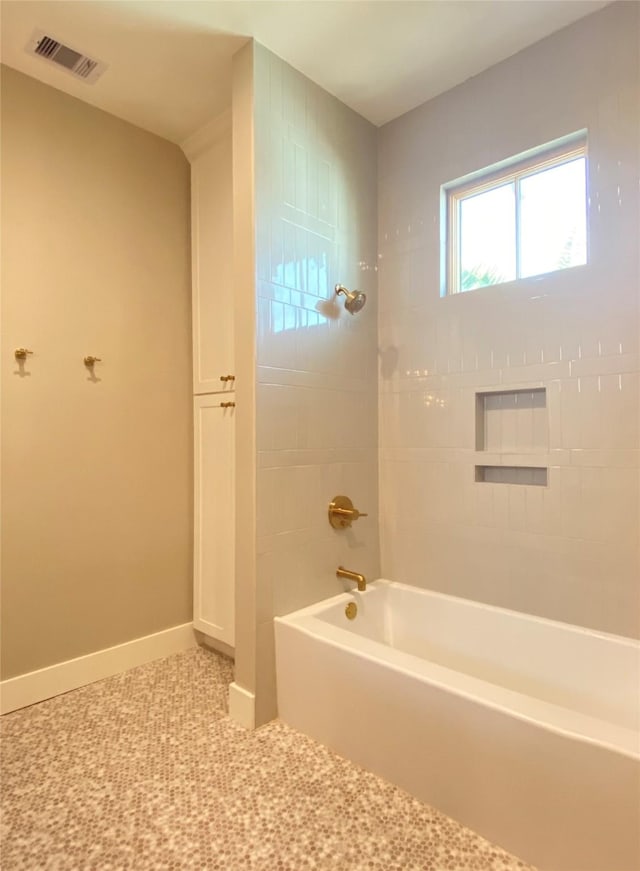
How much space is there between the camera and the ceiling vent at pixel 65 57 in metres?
1.82

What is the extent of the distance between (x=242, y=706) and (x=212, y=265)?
1.96m

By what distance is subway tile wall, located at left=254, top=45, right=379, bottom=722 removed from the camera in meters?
1.85

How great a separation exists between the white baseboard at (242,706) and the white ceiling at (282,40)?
2.46 m

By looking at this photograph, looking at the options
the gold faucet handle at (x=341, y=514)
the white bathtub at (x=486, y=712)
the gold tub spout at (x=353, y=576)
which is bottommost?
the white bathtub at (x=486, y=712)

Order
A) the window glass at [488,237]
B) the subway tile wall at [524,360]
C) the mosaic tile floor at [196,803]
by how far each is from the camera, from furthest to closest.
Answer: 1. the window glass at [488,237]
2. the subway tile wall at [524,360]
3. the mosaic tile floor at [196,803]

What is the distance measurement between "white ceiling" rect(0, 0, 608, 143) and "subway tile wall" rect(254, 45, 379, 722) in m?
0.14

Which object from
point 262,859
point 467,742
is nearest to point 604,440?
A: point 467,742

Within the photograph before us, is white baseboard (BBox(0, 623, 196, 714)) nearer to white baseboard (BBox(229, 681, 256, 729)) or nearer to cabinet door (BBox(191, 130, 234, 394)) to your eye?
white baseboard (BBox(229, 681, 256, 729))

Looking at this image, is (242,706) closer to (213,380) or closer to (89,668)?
(89,668)

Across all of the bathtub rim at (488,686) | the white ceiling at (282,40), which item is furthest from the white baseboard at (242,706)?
the white ceiling at (282,40)

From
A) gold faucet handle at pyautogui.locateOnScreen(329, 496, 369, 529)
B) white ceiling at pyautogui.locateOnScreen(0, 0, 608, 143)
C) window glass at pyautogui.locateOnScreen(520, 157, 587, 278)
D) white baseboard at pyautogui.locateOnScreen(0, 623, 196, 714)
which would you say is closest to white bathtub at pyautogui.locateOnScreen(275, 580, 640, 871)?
gold faucet handle at pyautogui.locateOnScreen(329, 496, 369, 529)

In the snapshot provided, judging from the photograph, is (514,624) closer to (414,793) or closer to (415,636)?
(415,636)

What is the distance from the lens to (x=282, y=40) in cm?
185

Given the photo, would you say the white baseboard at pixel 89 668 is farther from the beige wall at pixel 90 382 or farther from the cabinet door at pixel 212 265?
the cabinet door at pixel 212 265
